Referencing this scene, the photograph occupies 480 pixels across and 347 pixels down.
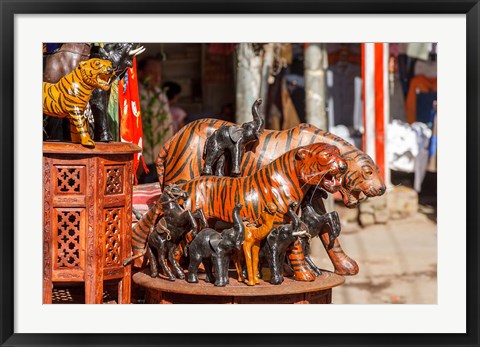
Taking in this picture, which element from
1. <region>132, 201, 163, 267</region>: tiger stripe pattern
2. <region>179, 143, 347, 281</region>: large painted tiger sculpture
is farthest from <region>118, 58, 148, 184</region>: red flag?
<region>179, 143, 347, 281</region>: large painted tiger sculpture

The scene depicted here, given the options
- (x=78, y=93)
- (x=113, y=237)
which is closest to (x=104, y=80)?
(x=78, y=93)

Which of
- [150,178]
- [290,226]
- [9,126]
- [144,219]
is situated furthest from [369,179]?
[150,178]

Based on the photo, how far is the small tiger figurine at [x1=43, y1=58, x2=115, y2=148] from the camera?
13.5ft

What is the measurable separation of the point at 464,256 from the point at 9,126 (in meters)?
1.93

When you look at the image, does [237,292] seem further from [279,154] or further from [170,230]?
[279,154]

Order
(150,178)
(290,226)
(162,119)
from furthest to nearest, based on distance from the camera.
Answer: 1. (162,119)
2. (150,178)
3. (290,226)

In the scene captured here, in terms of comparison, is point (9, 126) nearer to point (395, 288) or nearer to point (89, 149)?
point (89, 149)

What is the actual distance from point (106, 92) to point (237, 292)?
1.29m

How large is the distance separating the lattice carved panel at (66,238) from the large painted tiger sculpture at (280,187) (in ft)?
1.68

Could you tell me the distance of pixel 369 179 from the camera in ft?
13.7

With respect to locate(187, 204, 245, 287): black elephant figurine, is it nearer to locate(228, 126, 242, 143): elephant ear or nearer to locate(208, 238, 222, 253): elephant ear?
locate(208, 238, 222, 253): elephant ear

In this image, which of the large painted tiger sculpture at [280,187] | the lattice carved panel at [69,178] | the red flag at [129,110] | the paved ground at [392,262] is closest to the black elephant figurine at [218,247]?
the large painted tiger sculpture at [280,187]

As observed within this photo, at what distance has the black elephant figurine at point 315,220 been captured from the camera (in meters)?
4.24
